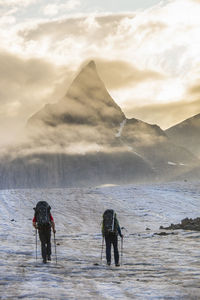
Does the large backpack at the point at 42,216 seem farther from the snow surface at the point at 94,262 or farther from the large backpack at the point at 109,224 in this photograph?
the large backpack at the point at 109,224

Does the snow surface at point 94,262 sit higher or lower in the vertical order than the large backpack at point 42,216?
lower

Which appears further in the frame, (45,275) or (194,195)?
(194,195)

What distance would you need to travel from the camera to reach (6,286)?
10109 millimetres

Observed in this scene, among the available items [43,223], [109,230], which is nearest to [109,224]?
[109,230]

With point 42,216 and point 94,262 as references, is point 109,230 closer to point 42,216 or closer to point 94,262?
point 94,262

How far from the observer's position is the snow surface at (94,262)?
978cm

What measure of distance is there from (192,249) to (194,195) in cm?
3535

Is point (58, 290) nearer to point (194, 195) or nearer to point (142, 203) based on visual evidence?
point (142, 203)

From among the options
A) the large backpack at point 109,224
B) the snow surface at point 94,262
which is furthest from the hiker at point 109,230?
the snow surface at point 94,262

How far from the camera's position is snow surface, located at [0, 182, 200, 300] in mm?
9781

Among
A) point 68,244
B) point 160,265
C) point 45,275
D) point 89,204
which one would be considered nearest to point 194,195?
point 89,204

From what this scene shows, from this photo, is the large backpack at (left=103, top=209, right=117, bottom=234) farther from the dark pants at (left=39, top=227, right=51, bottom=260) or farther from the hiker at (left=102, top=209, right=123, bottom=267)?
the dark pants at (left=39, top=227, right=51, bottom=260)

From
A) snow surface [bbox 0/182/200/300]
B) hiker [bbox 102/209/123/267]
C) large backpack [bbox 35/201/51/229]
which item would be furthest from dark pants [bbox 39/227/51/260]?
hiker [bbox 102/209/123/267]

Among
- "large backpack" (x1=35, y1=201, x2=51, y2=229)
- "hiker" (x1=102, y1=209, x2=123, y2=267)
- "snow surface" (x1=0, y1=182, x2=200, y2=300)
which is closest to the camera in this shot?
"snow surface" (x1=0, y1=182, x2=200, y2=300)
